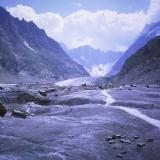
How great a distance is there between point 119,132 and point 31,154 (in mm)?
7860

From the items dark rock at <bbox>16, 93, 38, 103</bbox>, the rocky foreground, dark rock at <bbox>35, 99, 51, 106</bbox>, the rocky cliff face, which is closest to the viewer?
the rocky foreground

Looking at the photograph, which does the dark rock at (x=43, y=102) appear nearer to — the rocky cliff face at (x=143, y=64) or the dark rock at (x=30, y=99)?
the dark rock at (x=30, y=99)

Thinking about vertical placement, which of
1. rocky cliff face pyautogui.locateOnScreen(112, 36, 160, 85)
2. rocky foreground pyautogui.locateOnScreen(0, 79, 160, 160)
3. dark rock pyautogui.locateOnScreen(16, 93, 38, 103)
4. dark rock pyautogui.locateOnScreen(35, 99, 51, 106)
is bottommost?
rocky foreground pyautogui.locateOnScreen(0, 79, 160, 160)

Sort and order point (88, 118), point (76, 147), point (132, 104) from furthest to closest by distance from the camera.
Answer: point (132, 104), point (88, 118), point (76, 147)

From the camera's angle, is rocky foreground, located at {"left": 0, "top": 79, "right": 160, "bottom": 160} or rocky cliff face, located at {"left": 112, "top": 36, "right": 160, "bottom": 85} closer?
rocky foreground, located at {"left": 0, "top": 79, "right": 160, "bottom": 160}

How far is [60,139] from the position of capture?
66.7 ft

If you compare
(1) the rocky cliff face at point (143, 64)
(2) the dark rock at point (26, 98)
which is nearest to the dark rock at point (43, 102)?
(2) the dark rock at point (26, 98)

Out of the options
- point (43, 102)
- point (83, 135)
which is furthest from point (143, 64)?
point (83, 135)

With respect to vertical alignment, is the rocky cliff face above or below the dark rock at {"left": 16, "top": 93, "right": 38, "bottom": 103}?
above

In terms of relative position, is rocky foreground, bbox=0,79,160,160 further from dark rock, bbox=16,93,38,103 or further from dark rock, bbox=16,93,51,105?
dark rock, bbox=16,93,38,103

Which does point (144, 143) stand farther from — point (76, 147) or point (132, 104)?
point (132, 104)

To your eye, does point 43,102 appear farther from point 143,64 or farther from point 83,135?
point 143,64

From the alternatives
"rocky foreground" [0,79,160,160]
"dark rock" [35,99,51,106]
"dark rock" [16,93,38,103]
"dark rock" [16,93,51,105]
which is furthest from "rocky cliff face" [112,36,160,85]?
"rocky foreground" [0,79,160,160]

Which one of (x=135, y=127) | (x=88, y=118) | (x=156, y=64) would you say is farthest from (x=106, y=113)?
(x=156, y=64)
